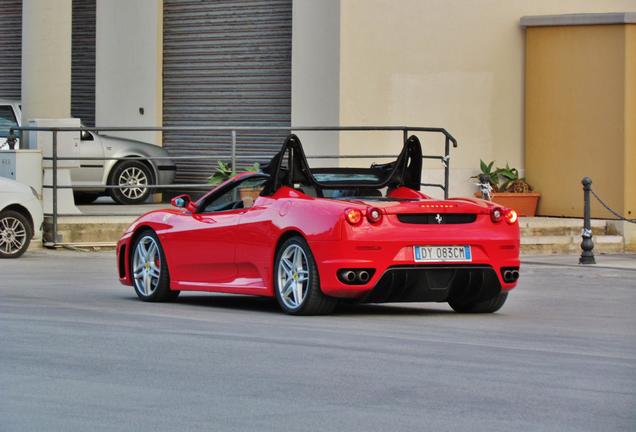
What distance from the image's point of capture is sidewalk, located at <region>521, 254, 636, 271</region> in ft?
64.3

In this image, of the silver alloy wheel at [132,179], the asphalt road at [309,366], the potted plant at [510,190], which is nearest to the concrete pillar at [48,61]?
the silver alloy wheel at [132,179]

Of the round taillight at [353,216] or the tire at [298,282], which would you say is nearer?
the round taillight at [353,216]

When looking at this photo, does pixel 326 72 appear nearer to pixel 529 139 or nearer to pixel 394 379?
pixel 529 139

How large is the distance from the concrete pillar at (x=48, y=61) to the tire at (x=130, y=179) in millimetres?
2017

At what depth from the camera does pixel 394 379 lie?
8.80 m

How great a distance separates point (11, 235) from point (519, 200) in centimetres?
868

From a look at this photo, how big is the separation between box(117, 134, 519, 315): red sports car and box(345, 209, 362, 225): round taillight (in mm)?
11

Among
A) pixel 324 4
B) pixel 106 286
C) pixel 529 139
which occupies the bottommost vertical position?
pixel 106 286

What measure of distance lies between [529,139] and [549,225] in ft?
8.28

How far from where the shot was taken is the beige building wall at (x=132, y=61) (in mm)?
27766

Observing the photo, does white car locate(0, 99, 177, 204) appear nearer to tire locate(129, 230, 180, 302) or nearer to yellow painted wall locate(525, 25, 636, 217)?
yellow painted wall locate(525, 25, 636, 217)

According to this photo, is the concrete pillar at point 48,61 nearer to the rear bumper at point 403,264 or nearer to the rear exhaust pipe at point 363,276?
the rear bumper at point 403,264

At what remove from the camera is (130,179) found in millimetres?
25562

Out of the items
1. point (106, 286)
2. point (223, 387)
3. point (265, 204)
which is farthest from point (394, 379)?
Result: point (106, 286)
